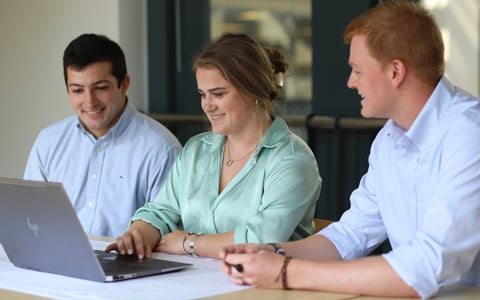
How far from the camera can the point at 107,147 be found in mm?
3732

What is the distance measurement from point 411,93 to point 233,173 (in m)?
0.84

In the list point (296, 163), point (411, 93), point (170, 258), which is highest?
point (411, 93)

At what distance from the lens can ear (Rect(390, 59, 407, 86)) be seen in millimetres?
2391

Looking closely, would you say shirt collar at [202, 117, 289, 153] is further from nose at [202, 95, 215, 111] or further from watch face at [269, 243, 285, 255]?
watch face at [269, 243, 285, 255]

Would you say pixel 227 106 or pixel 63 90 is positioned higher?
pixel 227 106

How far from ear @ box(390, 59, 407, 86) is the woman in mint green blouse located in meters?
0.63

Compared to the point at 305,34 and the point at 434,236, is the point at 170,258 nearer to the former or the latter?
the point at 434,236

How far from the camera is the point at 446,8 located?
437 centimetres

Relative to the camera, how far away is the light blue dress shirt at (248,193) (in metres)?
2.89

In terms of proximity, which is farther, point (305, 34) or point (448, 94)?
point (305, 34)

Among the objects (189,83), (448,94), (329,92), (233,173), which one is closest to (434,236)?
(448,94)

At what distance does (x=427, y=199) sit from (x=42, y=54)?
3.98 meters

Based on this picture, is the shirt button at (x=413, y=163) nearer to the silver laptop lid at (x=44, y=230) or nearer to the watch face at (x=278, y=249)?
the watch face at (x=278, y=249)

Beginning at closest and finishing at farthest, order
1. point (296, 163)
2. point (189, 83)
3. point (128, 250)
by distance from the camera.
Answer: point (128, 250)
point (296, 163)
point (189, 83)
